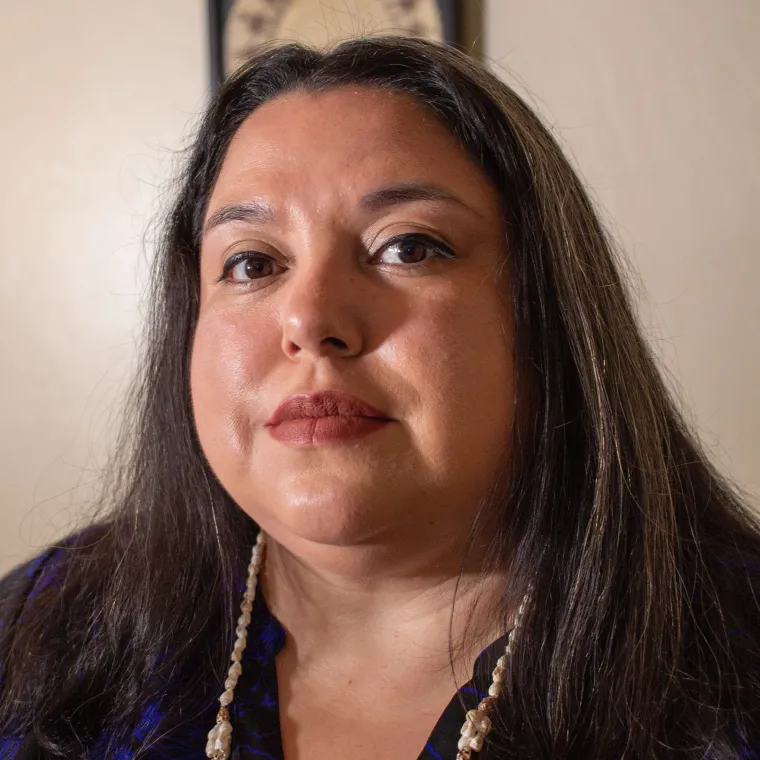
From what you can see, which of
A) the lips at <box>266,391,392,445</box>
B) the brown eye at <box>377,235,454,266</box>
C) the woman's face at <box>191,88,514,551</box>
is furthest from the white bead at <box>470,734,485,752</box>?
the brown eye at <box>377,235,454,266</box>

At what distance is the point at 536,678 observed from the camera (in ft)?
2.44

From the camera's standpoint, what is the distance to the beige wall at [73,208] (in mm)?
1582

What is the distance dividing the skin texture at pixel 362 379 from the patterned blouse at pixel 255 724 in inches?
0.8

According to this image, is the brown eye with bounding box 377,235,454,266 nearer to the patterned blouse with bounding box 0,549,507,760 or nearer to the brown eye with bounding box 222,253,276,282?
the brown eye with bounding box 222,253,276,282

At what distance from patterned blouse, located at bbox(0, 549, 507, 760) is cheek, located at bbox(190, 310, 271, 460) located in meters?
0.23

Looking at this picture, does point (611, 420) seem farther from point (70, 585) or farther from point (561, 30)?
point (561, 30)

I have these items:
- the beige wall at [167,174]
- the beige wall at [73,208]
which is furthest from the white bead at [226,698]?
the beige wall at [73,208]

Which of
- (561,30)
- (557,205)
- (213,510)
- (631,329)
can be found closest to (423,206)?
(557,205)

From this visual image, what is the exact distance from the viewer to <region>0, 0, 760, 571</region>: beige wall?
1.34 metres

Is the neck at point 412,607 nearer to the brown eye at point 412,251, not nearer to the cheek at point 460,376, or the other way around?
the cheek at point 460,376

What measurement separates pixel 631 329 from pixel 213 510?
0.52 metres

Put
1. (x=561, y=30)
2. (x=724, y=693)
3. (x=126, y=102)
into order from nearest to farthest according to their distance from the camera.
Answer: (x=724, y=693) → (x=561, y=30) → (x=126, y=102)

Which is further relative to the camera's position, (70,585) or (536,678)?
(70,585)

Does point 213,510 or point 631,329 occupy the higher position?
point 631,329
